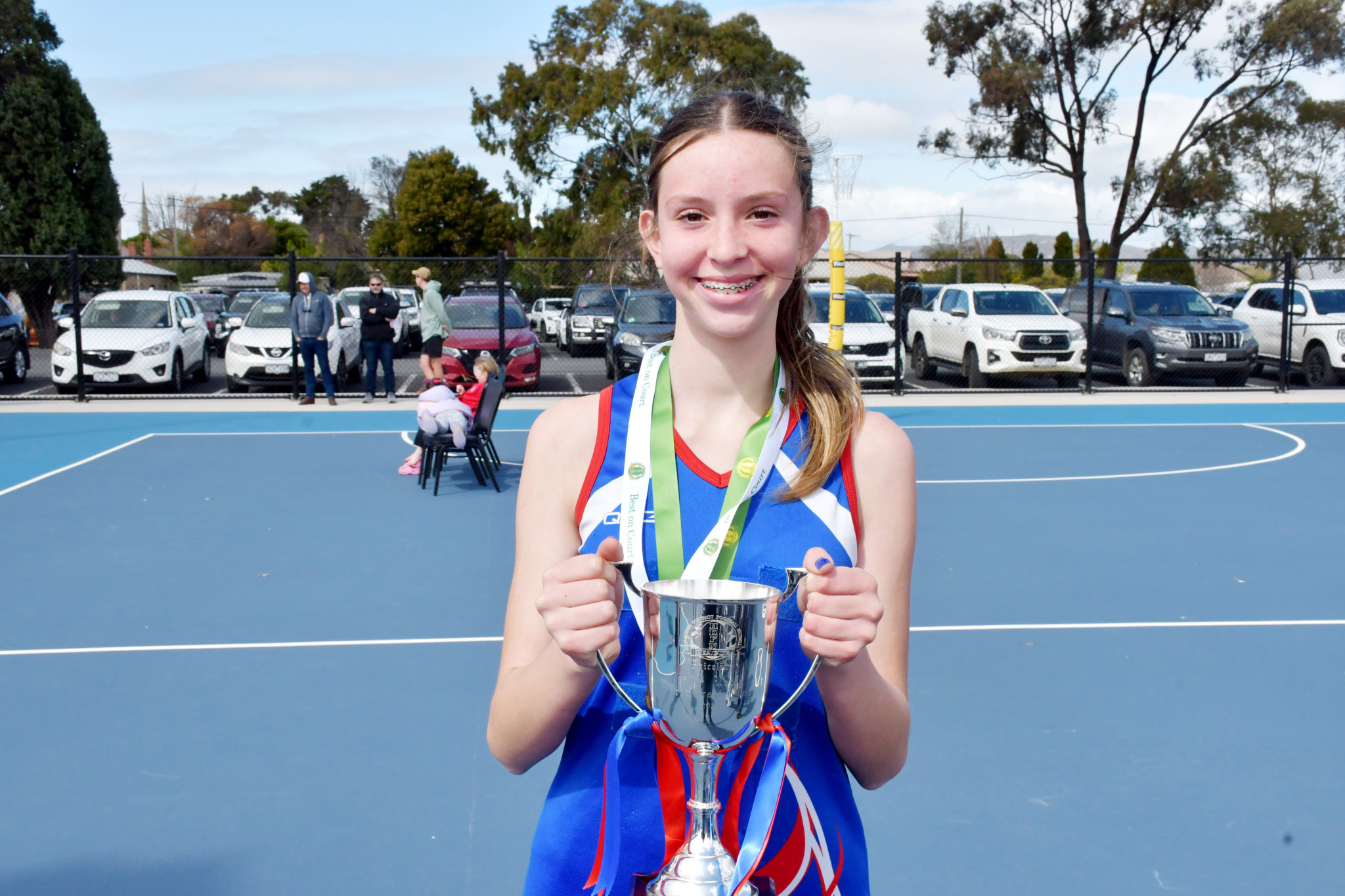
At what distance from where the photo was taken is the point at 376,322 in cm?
1658

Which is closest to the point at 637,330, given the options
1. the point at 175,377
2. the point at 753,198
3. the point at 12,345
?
the point at 175,377

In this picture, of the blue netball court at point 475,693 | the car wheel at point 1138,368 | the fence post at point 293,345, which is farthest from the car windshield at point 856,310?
the blue netball court at point 475,693

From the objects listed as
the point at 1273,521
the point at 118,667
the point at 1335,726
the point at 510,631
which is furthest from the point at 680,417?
the point at 1273,521

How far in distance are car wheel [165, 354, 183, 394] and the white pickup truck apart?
1348 cm

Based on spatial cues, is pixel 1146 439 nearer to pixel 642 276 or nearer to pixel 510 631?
pixel 642 276

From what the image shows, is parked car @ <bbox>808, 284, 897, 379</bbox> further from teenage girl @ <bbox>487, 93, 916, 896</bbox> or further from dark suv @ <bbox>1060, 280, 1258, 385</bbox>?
teenage girl @ <bbox>487, 93, 916, 896</bbox>

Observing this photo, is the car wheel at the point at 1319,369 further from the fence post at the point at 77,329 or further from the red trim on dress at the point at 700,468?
the red trim on dress at the point at 700,468

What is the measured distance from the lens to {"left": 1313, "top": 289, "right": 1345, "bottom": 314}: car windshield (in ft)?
64.8

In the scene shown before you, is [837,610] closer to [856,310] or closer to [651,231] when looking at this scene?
[651,231]

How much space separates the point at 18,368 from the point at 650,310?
11.6 meters

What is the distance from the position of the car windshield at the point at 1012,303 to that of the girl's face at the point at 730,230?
61.7 ft

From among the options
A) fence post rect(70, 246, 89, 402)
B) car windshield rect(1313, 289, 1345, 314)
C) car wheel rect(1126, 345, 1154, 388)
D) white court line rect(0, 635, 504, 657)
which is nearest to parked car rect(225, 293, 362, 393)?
fence post rect(70, 246, 89, 402)

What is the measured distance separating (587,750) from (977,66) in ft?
126

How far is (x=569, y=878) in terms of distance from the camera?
4.97 ft
